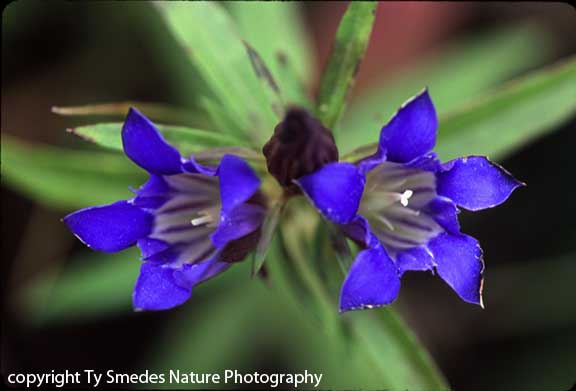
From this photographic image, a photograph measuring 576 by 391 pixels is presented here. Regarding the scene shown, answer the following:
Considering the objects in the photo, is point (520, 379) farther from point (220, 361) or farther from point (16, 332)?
point (16, 332)

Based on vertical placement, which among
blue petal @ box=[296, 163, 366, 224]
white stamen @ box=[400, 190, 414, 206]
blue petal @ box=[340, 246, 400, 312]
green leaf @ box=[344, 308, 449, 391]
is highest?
blue petal @ box=[296, 163, 366, 224]

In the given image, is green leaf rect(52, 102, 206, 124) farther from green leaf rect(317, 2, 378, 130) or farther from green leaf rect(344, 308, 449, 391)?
green leaf rect(344, 308, 449, 391)

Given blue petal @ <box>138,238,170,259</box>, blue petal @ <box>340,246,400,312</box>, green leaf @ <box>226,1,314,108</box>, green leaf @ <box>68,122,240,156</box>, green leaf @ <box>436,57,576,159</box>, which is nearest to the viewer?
blue petal @ <box>340,246,400,312</box>

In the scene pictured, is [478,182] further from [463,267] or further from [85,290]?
[85,290]

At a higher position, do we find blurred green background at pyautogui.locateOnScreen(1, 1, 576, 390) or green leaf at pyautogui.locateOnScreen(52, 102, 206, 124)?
green leaf at pyautogui.locateOnScreen(52, 102, 206, 124)

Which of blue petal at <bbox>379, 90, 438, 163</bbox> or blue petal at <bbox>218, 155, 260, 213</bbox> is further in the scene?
blue petal at <bbox>379, 90, 438, 163</bbox>

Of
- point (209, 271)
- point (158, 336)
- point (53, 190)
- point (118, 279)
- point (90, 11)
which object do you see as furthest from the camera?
point (90, 11)

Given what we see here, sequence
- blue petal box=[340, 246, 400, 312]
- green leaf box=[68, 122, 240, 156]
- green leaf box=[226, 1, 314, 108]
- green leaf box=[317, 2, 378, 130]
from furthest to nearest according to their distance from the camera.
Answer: green leaf box=[226, 1, 314, 108], green leaf box=[317, 2, 378, 130], green leaf box=[68, 122, 240, 156], blue petal box=[340, 246, 400, 312]

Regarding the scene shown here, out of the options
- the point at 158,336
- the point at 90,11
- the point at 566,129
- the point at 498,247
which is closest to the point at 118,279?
the point at 158,336

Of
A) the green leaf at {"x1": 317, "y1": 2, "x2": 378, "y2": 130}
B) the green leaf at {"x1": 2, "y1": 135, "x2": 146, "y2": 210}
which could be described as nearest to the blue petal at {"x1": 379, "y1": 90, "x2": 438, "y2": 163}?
the green leaf at {"x1": 317, "y1": 2, "x2": 378, "y2": 130}
